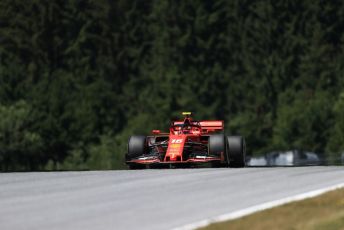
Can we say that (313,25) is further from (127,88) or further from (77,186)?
(77,186)

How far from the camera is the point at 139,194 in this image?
1686 cm

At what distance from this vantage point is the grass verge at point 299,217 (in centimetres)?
1301

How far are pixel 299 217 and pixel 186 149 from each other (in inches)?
527

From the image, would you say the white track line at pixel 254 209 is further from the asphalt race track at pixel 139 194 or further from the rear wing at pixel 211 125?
the rear wing at pixel 211 125

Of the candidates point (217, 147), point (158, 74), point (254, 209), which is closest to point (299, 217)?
point (254, 209)

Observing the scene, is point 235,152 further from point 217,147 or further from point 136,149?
point 136,149

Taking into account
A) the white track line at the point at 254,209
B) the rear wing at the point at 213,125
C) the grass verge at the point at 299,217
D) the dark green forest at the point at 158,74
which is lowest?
the grass verge at the point at 299,217

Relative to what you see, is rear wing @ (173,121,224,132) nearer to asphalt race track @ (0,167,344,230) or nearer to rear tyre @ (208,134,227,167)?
rear tyre @ (208,134,227,167)

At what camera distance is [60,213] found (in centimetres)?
1445

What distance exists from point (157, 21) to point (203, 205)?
348ft

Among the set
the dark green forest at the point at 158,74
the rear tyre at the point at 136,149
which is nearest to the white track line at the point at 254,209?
the rear tyre at the point at 136,149

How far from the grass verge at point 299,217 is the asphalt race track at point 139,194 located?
0.55 meters

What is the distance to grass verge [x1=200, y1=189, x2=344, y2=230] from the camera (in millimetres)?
13008

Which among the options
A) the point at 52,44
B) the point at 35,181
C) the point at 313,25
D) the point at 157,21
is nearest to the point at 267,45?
the point at 313,25
